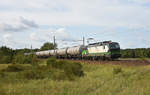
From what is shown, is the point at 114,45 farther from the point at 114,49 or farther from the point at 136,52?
the point at 136,52

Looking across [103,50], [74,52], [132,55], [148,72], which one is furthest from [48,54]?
[148,72]

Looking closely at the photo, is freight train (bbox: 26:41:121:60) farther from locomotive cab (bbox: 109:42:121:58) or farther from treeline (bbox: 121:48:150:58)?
treeline (bbox: 121:48:150:58)

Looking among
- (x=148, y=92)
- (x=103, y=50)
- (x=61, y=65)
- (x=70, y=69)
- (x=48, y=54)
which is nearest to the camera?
(x=148, y=92)

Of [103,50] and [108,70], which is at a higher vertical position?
[103,50]

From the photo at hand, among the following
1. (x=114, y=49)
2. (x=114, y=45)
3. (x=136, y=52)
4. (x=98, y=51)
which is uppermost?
(x=114, y=45)

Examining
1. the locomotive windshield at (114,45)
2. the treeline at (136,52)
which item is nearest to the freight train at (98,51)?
the locomotive windshield at (114,45)

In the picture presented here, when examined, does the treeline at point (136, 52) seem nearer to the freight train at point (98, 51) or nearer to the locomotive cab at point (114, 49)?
the freight train at point (98, 51)

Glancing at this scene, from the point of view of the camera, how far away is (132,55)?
75.0 meters

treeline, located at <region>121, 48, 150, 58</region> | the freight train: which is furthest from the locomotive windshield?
treeline, located at <region>121, 48, 150, 58</region>

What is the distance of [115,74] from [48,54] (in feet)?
160

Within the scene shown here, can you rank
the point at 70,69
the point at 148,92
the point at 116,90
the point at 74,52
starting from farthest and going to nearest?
the point at 74,52 → the point at 70,69 → the point at 116,90 → the point at 148,92

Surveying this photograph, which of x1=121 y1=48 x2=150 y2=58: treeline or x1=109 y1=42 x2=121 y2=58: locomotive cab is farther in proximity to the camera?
x1=121 y1=48 x2=150 y2=58: treeline

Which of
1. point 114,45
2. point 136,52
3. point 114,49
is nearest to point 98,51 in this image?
point 114,45

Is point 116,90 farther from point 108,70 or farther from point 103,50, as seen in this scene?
point 103,50
